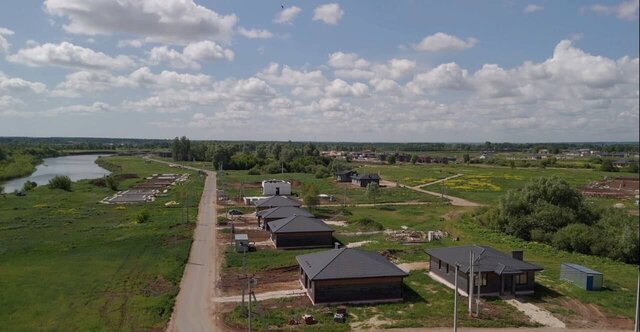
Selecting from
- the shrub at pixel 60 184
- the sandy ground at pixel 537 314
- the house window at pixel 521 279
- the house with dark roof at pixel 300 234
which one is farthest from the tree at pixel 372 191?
the shrub at pixel 60 184

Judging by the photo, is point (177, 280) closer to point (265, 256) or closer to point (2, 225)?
point (265, 256)

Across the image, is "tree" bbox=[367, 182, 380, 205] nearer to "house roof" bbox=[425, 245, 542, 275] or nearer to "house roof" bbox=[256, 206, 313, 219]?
"house roof" bbox=[256, 206, 313, 219]

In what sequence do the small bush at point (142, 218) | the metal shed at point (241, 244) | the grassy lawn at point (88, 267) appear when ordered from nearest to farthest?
the grassy lawn at point (88, 267), the metal shed at point (241, 244), the small bush at point (142, 218)

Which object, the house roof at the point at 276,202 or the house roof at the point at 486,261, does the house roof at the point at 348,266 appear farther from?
the house roof at the point at 276,202

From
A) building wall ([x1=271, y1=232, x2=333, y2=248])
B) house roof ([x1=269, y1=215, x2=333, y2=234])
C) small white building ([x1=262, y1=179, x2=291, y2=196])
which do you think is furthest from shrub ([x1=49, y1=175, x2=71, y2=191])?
building wall ([x1=271, y1=232, x2=333, y2=248])

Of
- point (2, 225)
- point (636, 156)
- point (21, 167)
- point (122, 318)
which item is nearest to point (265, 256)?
point (122, 318)

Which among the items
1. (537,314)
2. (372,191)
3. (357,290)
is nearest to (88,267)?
(357,290)
